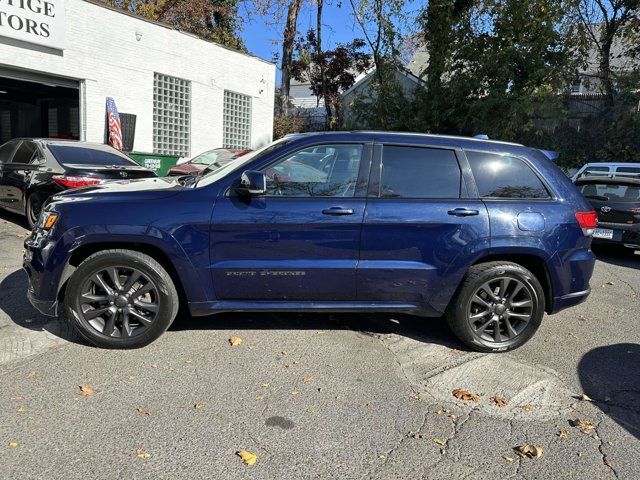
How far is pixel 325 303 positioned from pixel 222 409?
1246 millimetres

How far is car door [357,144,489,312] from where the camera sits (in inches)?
157

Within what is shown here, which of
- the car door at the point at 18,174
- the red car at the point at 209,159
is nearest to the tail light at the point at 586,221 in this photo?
the car door at the point at 18,174

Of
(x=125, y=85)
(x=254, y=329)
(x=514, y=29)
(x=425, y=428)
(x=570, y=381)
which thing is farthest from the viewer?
(x=514, y=29)

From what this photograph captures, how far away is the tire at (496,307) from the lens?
4.13m

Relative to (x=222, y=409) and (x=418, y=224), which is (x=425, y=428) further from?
(x=418, y=224)

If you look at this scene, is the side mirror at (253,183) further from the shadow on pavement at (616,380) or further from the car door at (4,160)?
the car door at (4,160)

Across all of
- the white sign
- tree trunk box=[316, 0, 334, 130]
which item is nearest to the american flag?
the white sign

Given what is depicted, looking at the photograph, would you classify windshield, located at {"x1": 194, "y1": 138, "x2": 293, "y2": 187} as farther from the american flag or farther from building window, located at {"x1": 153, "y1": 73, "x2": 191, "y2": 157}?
building window, located at {"x1": 153, "y1": 73, "x2": 191, "y2": 157}

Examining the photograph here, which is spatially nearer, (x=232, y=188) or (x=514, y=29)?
(x=232, y=188)

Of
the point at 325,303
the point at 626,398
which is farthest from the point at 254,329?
the point at 626,398

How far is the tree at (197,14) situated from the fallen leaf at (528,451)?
79.6 ft

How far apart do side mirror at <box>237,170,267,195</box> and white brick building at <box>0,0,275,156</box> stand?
10.2 meters

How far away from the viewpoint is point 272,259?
3.93m

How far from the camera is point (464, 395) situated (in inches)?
139
